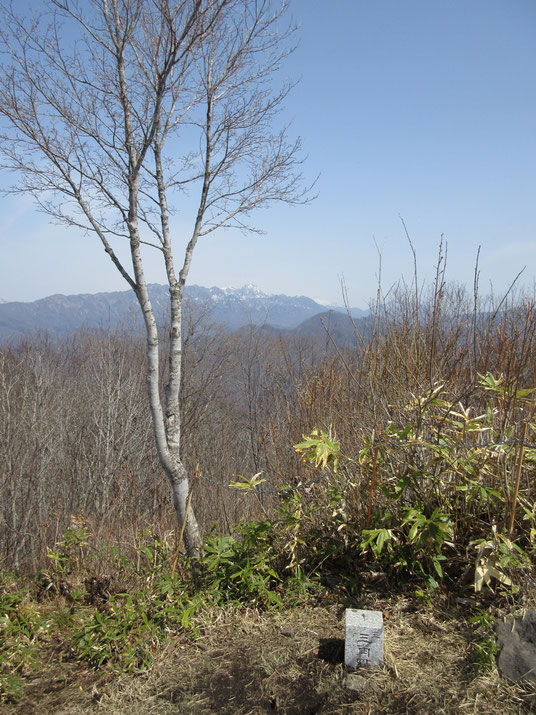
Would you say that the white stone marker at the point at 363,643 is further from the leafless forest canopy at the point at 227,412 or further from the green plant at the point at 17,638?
the green plant at the point at 17,638

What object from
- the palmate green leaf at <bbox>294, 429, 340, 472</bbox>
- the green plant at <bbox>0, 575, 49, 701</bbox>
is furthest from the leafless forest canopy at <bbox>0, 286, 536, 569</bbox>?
the green plant at <bbox>0, 575, 49, 701</bbox>

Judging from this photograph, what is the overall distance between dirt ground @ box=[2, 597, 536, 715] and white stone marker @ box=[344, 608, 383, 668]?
45 millimetres

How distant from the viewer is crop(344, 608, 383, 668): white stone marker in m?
1.99

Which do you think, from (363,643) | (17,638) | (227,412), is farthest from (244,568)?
(227,412)

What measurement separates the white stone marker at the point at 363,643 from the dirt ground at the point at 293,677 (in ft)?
0.15

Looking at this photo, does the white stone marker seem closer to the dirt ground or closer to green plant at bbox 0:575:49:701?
the dirt ground

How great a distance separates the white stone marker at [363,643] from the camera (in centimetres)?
199

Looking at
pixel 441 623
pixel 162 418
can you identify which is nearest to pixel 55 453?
pixel 162 418

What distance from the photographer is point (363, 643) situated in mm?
2002

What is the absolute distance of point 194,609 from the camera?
7.93 feet

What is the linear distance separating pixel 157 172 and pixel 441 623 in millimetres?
3769

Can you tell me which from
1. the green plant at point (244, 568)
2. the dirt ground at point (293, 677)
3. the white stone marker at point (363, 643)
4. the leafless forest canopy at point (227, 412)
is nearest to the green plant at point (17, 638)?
the dirt ground at point (293, 677)

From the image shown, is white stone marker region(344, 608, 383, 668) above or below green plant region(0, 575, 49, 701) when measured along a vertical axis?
above

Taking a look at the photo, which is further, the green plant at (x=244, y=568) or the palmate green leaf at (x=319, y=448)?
the green plant at (x=244, y=568)
